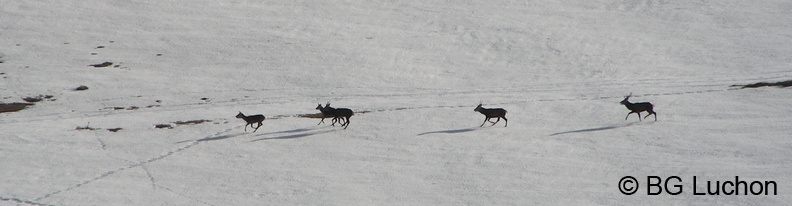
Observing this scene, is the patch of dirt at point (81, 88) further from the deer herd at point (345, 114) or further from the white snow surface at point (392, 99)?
the deer herd at point (345, 114)

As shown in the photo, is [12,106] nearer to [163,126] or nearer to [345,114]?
[163,126]

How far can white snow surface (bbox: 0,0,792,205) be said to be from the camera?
1494 centimetres

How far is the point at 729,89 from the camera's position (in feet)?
80.2

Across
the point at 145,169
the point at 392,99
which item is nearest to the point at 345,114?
the point at 392,99

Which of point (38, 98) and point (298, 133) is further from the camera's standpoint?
point (38, 98)

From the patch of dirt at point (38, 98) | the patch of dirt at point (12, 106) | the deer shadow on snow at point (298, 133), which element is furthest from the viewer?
the patch of dirt at point (38, 98)

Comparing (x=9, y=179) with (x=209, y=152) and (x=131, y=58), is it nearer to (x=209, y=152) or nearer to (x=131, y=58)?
(x=209, y=152)

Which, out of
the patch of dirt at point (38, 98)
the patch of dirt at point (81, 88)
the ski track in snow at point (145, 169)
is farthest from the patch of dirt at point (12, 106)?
the ski track in snow at point (145, 169)

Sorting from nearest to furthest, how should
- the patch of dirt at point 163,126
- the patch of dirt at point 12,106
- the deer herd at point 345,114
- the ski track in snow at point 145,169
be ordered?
the ski track in snow at point 145,169 → the deer herd at point 345,114 → the patch of dirt at point 163,126 → the patch of dirt at point 12,106

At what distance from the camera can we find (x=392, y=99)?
962 inches

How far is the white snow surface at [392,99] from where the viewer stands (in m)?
14.9

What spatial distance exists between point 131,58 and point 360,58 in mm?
8839

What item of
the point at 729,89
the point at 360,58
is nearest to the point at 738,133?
the point at 729,89

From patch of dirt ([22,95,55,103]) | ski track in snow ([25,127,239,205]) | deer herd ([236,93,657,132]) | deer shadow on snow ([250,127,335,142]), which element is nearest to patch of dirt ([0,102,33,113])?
patch of dirt ([22,95,55,103])
